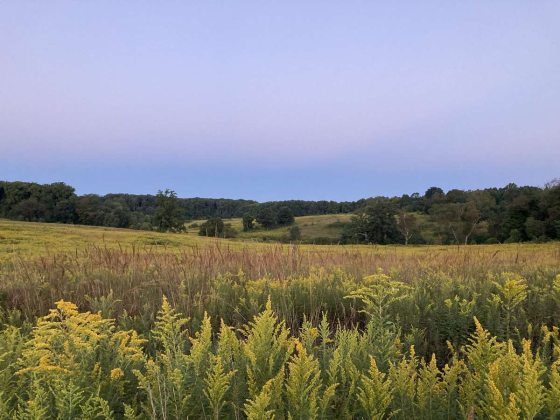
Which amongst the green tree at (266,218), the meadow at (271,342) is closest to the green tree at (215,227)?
the meadow at (271,342)

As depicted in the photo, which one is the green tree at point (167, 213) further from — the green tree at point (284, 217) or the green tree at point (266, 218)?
the green tree at point (284, 217)

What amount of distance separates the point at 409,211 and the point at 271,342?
83.4 metres

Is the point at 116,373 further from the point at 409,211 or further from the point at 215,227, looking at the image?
the point at 409,211

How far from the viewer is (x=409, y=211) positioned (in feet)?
268

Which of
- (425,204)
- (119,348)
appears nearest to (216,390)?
(119,348)

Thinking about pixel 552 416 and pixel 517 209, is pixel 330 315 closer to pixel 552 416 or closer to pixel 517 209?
pixel 552 416

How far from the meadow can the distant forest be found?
32869mm

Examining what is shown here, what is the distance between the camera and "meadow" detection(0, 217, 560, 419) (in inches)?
68.9

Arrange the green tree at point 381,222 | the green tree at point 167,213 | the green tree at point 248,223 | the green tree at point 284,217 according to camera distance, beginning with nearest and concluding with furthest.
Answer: the green tree at point 381,222 → the green tree at point 167,213 → the green tree at point 248,223 → the green tree at point 284,217

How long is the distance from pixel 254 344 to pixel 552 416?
4.28 feet

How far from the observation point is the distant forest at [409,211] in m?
51.8

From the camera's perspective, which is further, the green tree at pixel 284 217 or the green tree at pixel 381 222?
the green tree at pixel 284 217

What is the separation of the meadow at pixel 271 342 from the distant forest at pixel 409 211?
32869 millimetres

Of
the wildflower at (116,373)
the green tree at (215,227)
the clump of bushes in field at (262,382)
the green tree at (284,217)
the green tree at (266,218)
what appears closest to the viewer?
the clump of bushes in field at (262,382)
